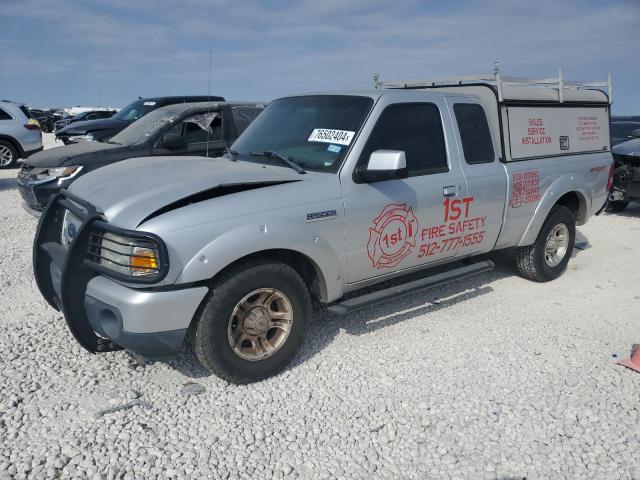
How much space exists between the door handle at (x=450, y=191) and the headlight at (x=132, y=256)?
237 cm

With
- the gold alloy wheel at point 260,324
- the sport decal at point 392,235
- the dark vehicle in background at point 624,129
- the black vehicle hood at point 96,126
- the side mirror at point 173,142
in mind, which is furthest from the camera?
the black vehicle hood at point 96,126

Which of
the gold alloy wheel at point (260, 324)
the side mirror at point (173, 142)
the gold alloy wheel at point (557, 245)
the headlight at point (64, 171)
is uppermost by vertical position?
the side mirror at point (173, 142)

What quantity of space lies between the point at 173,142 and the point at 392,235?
4.40m

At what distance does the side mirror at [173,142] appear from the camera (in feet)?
24.6

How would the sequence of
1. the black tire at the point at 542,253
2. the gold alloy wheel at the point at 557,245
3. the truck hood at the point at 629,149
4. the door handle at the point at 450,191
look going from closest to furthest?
the door handle at the point at 450,191, the black tire at the point at 542,253, the gold alloy wheel at the point at 557,245, the truck hood at the point at 629,149

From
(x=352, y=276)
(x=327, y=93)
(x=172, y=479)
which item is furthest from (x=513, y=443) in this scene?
(x=327, y=93)

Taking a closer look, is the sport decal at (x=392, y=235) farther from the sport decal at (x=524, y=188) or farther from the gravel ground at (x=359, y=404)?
the sport decal at (x=524, y=188)

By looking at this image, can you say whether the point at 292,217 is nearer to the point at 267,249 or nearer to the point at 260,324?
the point at 267,249

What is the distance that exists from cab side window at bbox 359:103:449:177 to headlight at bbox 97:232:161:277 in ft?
5.37

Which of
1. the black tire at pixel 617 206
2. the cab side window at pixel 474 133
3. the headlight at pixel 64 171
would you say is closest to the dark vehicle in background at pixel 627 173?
the black tire at pixel 617 206

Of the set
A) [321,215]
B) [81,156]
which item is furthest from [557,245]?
[81,156]

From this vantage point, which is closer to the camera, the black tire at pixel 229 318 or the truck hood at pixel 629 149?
the black tire at pixel 229 318

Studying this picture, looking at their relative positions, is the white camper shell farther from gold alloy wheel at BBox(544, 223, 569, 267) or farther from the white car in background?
the white car in background

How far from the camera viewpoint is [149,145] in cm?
763
